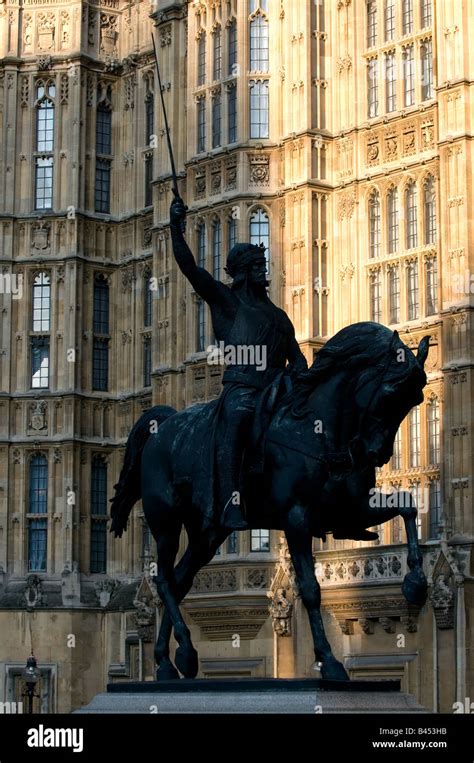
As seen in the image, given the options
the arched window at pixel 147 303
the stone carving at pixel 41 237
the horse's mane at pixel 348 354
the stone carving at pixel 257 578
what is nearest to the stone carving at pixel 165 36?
the stone carving at pixel 41 237

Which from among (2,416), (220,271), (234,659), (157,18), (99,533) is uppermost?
(157,18)

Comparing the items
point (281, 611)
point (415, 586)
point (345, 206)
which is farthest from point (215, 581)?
point (415, 586)

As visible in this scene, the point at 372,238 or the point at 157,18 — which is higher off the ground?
the point at 157,18

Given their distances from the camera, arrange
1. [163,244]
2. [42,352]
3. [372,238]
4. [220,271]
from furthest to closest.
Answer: [42,352] → [163,244] → [220,271] → [372,238]

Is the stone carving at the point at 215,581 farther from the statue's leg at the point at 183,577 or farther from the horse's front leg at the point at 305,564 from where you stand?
the horse's front leg at the point at 305,564

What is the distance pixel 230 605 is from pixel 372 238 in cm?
839

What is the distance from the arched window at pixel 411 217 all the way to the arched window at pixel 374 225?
972 millimetres

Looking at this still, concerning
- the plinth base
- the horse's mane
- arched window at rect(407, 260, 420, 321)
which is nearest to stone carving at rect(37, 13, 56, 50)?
arched window at rect(407, 260, 420, 321)

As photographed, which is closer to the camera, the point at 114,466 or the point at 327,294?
the point at 327,294

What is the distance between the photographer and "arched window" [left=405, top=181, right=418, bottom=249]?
34.3m

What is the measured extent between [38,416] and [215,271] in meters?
7.53

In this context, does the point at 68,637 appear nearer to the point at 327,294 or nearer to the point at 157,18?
the point at 327,294

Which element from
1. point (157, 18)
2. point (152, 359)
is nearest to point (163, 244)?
point (152, 359)

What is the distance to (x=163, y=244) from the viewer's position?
134 feet
